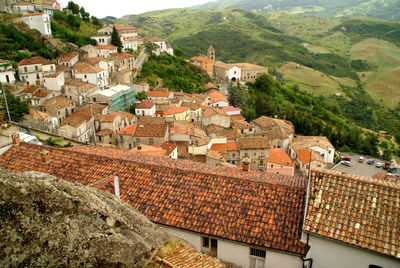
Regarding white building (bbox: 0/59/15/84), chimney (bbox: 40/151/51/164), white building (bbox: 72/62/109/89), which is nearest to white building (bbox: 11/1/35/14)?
white building (bbox: 72/62/109/89)

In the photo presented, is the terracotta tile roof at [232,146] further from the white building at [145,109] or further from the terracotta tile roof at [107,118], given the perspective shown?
the terracotta tile roof at [107,118]

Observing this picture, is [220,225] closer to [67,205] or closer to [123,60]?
[67,205]

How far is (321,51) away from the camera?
172750 millimetres

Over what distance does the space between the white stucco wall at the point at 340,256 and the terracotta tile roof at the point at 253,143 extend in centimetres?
3058

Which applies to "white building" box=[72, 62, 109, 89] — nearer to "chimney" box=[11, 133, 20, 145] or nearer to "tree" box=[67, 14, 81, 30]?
"tree" box=[67, 14, 81, 30]

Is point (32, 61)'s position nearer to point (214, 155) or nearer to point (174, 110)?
point (174, 110)

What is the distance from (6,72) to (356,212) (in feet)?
172

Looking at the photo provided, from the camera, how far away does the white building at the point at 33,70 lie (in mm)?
49341

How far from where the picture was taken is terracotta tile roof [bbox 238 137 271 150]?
134 ft

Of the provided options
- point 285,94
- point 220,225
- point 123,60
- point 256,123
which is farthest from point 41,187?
point 285,94

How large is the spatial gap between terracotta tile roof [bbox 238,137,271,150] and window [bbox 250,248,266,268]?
29.9 m

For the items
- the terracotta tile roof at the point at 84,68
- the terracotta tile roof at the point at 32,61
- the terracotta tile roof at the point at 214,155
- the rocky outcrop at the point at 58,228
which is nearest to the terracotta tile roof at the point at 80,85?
the terracotta tile roof at the point at 84,68

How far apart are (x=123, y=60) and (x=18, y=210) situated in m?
64.9

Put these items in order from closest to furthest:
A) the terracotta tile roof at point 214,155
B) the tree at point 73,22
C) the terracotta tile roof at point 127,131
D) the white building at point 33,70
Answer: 1. the terracotta tile roof at point 214,155
2. the terracotta tile roof at point 127,131
3. the white building at point 33,70
4. the tree at point 73,22
